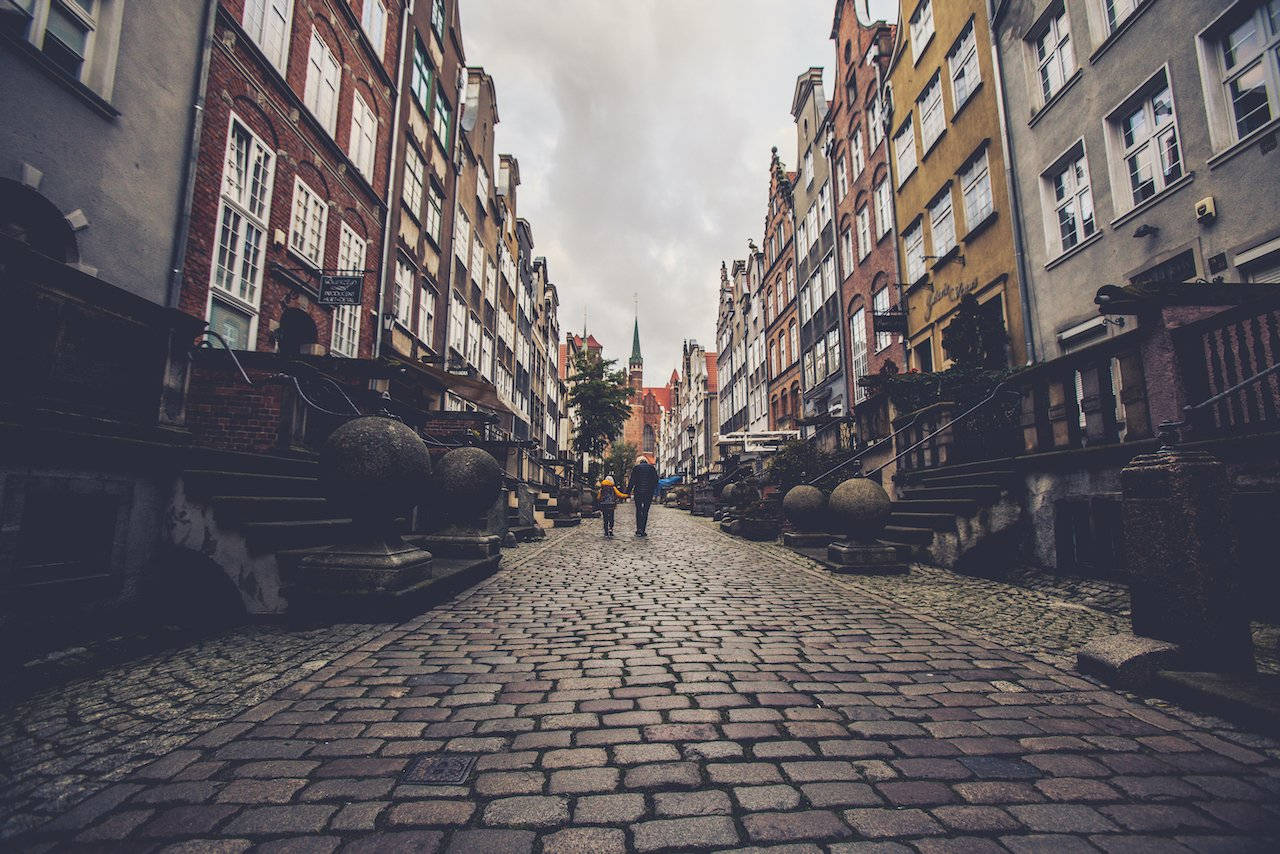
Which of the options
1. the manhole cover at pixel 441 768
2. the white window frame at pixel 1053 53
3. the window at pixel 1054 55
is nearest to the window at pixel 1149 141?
the white window frame at pixel 1053 53

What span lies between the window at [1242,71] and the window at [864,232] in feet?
40.6

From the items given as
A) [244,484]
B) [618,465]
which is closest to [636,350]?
[618,465]

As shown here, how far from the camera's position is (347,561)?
16.1 ft

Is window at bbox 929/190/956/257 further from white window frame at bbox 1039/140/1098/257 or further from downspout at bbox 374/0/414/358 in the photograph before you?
downspout at bbox 374/0/414/358

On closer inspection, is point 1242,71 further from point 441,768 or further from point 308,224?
point 308,224

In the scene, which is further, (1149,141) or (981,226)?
(981,226)

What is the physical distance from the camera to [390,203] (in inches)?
628

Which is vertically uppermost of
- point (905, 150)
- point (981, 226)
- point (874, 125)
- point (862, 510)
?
point (874, 125)

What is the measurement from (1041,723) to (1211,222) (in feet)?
29.1

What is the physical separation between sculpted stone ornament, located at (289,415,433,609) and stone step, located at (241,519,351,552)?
28 cm

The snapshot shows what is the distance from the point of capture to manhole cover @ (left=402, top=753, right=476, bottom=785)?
86.0 inches

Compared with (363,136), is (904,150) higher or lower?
higher

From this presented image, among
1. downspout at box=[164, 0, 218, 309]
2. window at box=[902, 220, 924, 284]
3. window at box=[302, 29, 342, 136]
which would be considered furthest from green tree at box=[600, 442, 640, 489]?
downspout at box=[164, 0, 218, 309]

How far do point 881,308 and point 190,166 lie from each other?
18295mm
